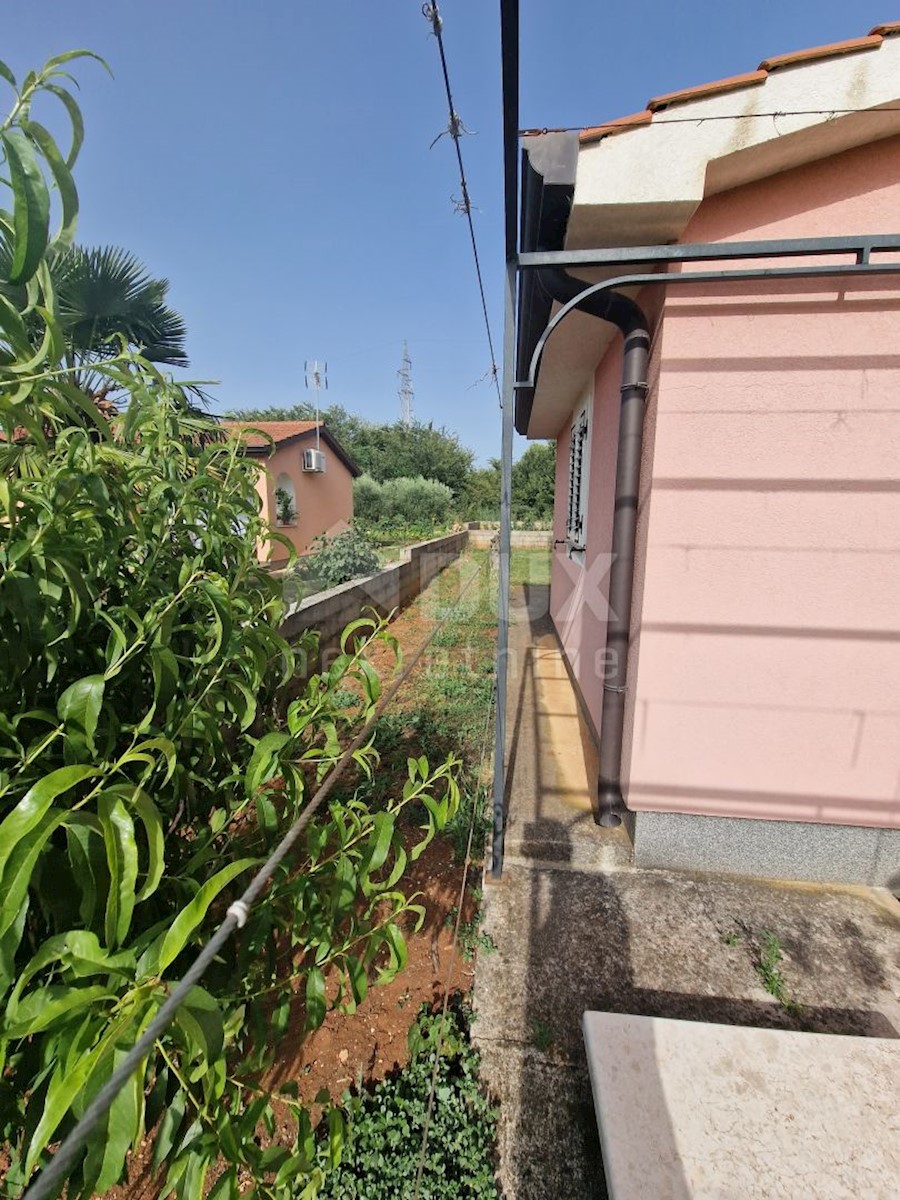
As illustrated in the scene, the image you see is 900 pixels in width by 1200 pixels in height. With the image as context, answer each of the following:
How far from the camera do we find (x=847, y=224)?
200 cm

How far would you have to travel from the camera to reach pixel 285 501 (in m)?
14.8

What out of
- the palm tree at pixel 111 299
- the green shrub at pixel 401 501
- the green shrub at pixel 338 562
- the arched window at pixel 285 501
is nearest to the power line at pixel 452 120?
the palm tree at pixel 111 299

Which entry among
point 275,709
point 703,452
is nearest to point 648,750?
point 703,452

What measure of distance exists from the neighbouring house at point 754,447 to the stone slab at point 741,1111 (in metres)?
0.99

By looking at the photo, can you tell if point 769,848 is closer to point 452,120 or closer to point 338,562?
point 452,120

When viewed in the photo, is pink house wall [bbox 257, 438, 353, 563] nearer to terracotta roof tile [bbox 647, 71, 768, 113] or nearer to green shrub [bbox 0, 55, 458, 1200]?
terracotta roof tile [bbox 647, 71, 768, 113]

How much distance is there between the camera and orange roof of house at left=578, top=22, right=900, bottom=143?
5.77 feet

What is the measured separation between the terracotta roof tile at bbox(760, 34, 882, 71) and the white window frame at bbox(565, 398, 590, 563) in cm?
246

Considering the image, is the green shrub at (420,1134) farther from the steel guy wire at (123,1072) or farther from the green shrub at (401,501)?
the green shrub at (401,501)

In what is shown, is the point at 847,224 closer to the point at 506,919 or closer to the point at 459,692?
the point at 506,919

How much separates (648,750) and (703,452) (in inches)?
57.5

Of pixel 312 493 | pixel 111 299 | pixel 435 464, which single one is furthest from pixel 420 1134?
pixel 435 464

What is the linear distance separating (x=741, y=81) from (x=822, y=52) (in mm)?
288

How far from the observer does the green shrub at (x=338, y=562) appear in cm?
770
